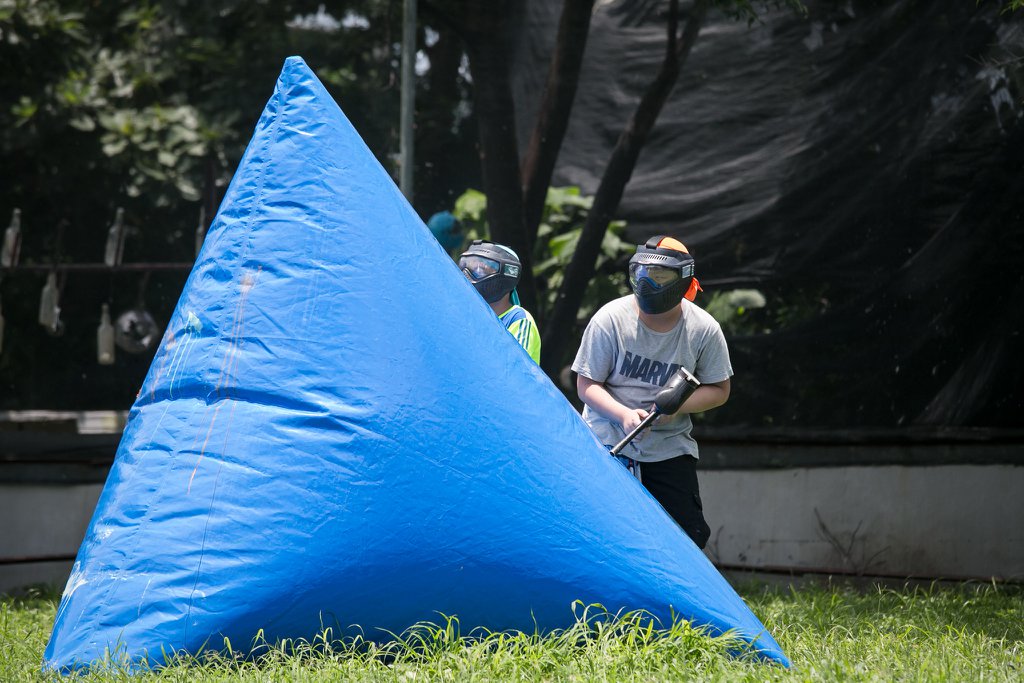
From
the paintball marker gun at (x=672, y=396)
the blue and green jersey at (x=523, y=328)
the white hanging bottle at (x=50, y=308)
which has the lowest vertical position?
the white hanging bottle at (x=50, y=308)

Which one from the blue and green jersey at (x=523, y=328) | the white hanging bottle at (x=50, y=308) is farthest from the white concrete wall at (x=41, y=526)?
the blue and green jersey at (x=523, y=328)

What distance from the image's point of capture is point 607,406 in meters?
4.25

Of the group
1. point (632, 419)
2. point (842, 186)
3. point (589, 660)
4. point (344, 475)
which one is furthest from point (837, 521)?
point (344, 475)

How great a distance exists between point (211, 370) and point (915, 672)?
2392mm

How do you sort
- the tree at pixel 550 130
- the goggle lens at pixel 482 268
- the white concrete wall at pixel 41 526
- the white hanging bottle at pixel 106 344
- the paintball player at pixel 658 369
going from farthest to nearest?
the white hanging bottle at pixel 106 344
the tree at pixel 550 130
the white concrete wall at pixel 41 526
the goggle lens at pixel 482 268
the paintball player at pixel 658 369

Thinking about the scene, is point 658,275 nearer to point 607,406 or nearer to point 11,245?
point 607,406

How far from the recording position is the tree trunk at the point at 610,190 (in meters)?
6.85

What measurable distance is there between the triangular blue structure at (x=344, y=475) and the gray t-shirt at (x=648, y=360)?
1.83ft

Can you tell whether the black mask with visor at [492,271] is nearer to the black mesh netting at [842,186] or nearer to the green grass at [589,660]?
the green grass at [589,660]

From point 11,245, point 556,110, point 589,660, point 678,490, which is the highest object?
point 556,110

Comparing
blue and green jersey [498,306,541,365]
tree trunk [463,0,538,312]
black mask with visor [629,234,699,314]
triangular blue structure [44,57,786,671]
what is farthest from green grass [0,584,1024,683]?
tree trunk [463,0,538,312]

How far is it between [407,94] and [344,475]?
397 cm

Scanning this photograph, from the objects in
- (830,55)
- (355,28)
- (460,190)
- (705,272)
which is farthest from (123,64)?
(830,55)

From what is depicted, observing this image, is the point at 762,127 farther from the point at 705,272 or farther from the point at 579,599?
the point at 579,599
